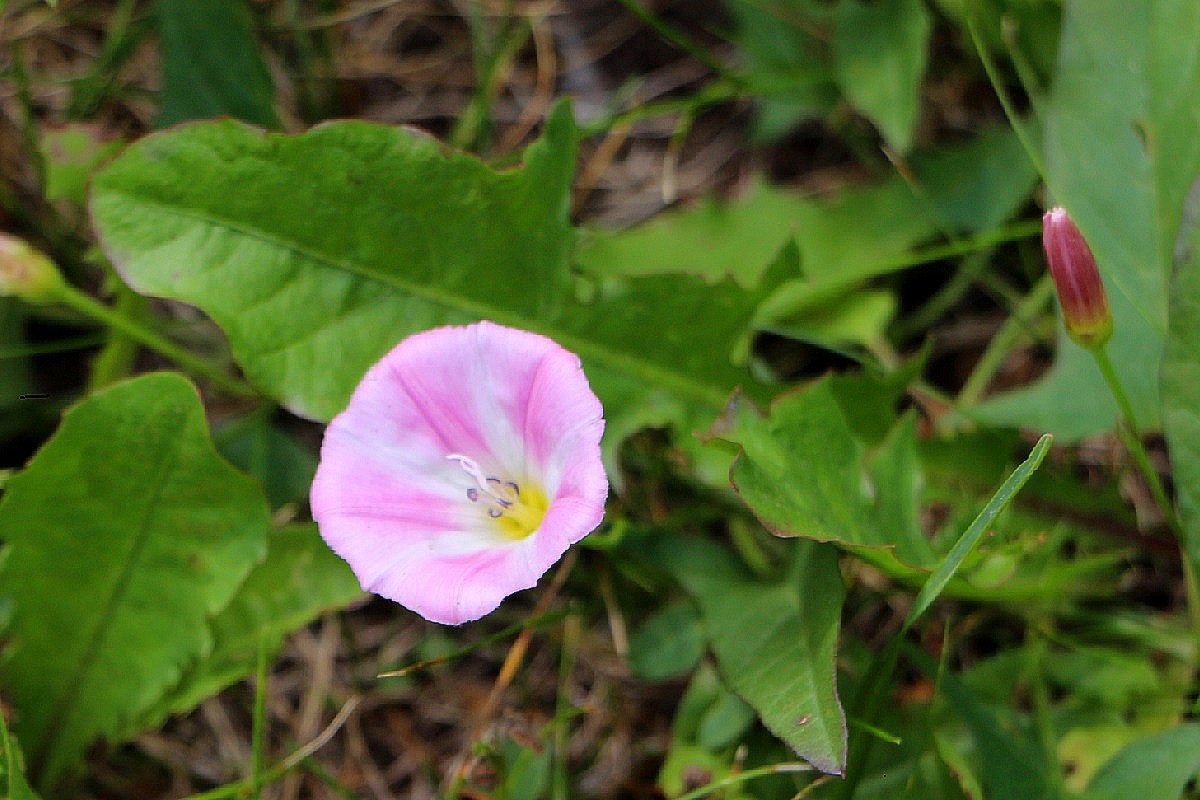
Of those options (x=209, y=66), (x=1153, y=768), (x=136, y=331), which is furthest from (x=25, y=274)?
(x=1153, y=768)

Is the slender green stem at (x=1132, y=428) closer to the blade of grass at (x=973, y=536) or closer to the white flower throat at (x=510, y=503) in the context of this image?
the blade of grass at (x=973, y=536)

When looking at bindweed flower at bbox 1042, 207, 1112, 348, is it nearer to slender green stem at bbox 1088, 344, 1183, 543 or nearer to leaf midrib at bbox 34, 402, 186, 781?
slender green stem at bbox 1088, 344, 1183, 543

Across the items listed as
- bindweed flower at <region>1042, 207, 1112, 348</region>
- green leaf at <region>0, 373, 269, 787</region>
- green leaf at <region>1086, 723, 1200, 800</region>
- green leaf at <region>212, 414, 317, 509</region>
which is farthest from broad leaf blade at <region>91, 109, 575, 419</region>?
green leaf at <region>1086, 723, 1200, 800</region>

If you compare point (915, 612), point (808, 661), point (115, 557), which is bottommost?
point (115, 557)

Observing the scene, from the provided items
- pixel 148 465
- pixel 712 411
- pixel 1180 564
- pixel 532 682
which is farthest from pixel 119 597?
pixel 1180 564

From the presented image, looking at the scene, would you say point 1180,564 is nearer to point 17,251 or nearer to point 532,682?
point 532,682

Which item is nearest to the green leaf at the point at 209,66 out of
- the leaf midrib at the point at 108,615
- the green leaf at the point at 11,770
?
the leaf midrib at the point at 108,615

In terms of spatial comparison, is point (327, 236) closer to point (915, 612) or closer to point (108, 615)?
point (108, 615)
